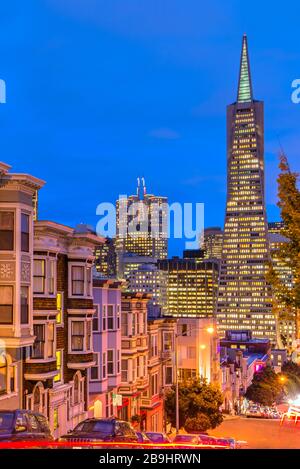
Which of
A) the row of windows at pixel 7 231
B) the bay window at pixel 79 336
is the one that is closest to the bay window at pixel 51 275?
the bay window at pixel 79 336

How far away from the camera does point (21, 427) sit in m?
14.3

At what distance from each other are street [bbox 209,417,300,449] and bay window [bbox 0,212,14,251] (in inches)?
459

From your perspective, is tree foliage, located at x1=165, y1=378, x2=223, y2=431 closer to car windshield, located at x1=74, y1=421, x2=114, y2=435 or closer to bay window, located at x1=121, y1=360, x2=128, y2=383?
bay window, located at x1=121, y1=360, x2=128, y2=383

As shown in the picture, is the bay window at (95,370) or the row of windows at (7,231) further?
the bay window at (95,370)

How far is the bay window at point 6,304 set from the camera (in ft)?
78.5

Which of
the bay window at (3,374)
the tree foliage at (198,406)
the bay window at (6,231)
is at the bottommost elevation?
the tree foliage at (198,406)

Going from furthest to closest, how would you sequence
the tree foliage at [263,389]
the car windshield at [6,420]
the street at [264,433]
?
1. the tree foliage at [263,389]
2. the street at [264,433]
3. the car windshield at [6,420]

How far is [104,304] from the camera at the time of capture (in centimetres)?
3684

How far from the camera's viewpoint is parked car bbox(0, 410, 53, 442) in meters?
13.7

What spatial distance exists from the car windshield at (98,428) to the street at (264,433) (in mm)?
7108

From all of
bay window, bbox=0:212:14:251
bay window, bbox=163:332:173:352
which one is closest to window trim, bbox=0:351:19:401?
bay window, bbox=0:212:14:251

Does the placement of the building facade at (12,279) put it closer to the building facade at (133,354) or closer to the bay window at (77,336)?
the bay window at (77,336)

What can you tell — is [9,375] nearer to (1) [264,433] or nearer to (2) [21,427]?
(2) [21,427]
